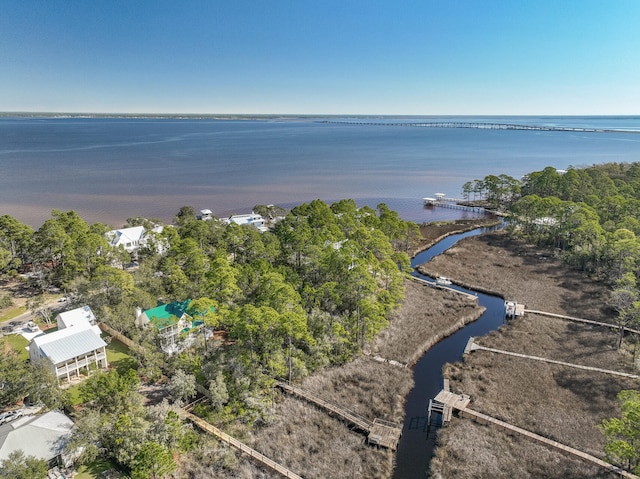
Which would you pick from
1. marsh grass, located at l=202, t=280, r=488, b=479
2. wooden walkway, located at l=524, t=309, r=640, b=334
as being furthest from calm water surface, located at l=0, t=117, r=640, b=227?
marsh grass, located at l=202, t=280, r=488, b=479

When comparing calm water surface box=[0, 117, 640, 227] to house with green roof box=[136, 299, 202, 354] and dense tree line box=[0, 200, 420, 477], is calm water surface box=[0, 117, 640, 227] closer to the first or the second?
dense tree line box=[0, 200, 420, 477]

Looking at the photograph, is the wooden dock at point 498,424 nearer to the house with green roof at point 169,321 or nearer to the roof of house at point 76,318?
the house with green roof at point 169,321

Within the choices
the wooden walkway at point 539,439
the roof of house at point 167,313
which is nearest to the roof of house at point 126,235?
the roof of house at point 167,313

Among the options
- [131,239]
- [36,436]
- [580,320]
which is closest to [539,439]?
[580,320]

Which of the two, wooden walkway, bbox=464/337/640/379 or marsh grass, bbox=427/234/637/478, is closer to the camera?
marsh grass, bbox=427/234/637/478

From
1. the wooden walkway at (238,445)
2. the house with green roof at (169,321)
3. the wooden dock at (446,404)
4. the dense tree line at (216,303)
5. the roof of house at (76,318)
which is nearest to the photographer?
the wooden walkway at (238,445)

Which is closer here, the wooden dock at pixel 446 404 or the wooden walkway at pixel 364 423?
the wooden walkway at pixel 364 423

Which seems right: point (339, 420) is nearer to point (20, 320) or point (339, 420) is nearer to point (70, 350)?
point (70, 350)
